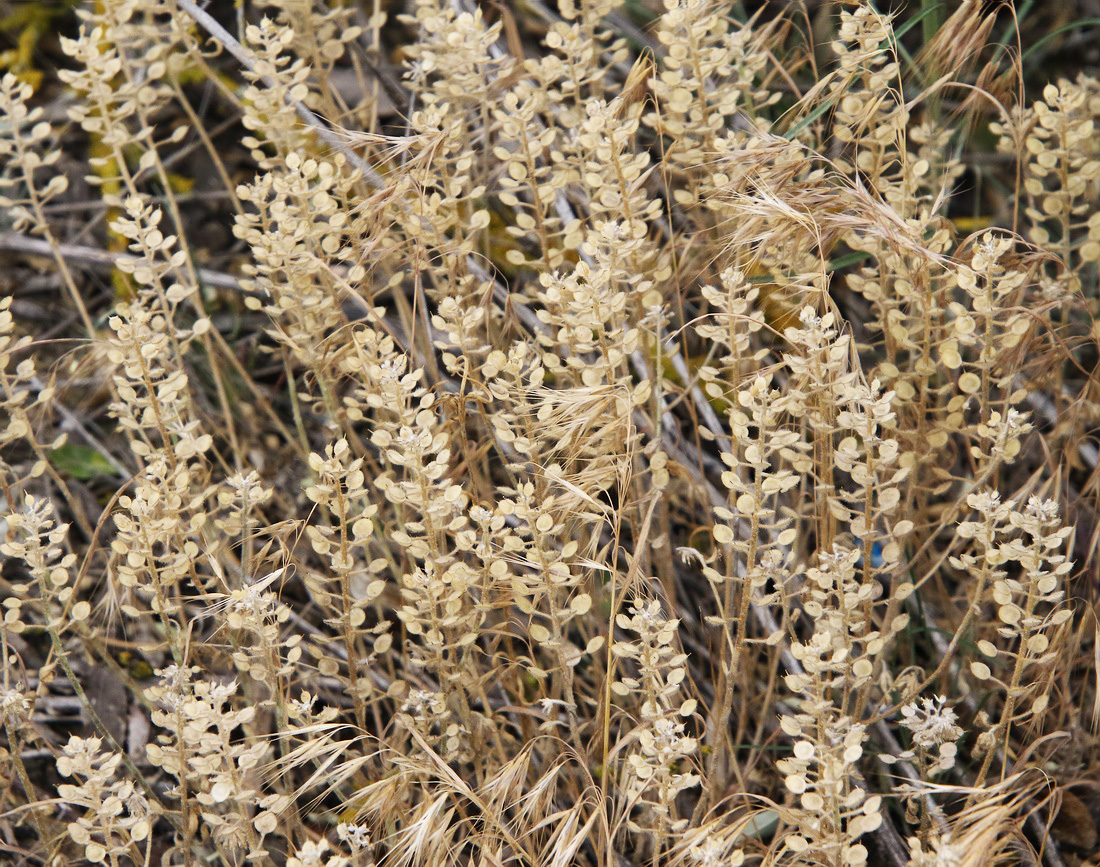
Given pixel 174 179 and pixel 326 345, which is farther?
pixel 174 179

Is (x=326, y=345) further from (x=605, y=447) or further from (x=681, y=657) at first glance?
(x=681, y=657)

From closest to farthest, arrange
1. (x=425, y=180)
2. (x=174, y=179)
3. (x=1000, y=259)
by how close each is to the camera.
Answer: (x=425, y=180)
(x=1000, y=259)
(x=174, y=179)

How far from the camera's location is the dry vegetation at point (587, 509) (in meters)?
1.39

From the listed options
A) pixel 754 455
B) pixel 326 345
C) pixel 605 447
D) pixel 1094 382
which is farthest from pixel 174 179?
pixel 1094 382

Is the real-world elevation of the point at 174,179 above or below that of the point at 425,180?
below

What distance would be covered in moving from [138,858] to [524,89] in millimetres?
1380

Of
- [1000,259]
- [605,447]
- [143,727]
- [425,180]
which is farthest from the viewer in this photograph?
[143,727]

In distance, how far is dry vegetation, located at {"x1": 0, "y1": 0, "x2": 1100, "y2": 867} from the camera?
1387 mm

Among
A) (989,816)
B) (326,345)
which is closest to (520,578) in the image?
(326,345)

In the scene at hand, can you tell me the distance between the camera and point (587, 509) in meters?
1.54

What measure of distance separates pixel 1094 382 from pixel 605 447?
89 centimetres

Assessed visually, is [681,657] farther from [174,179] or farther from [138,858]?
[174,179]

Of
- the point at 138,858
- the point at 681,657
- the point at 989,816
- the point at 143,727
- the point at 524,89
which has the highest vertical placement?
the point at 524,89

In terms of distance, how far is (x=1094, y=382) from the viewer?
66.6 inches
